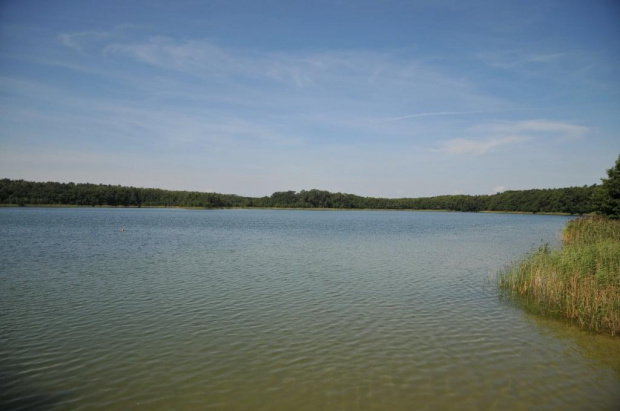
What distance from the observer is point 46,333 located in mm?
10617

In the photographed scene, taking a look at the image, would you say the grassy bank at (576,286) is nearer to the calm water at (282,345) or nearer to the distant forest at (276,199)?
the calm water at (282,345)

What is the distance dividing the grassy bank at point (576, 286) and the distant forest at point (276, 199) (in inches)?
3796

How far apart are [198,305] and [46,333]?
4637mm

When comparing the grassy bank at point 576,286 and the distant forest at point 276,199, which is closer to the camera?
the grassy bank at point 576,286

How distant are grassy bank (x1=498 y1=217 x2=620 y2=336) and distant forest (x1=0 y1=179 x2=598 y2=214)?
3796 inches

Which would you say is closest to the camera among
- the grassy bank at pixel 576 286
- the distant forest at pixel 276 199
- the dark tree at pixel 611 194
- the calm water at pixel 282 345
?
the calm water at pixel 282 345

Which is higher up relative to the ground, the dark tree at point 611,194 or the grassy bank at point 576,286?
the dark tree at point 611,194

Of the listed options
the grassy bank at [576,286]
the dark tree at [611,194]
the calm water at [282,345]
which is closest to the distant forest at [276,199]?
the dark tree at [611,194]

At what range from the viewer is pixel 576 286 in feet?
44.4

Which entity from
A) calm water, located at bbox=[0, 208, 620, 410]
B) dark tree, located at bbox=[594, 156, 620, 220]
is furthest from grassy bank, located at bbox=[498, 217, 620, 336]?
dark tree, located at bbox=[594, 156, 620, 220]

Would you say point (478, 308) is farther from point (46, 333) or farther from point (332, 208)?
point (332, 208)

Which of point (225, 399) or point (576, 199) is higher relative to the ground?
point (576, 199)

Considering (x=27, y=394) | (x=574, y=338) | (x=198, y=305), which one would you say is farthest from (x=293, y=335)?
(x=574, y=338)

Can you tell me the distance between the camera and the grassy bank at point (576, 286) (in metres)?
11.9
